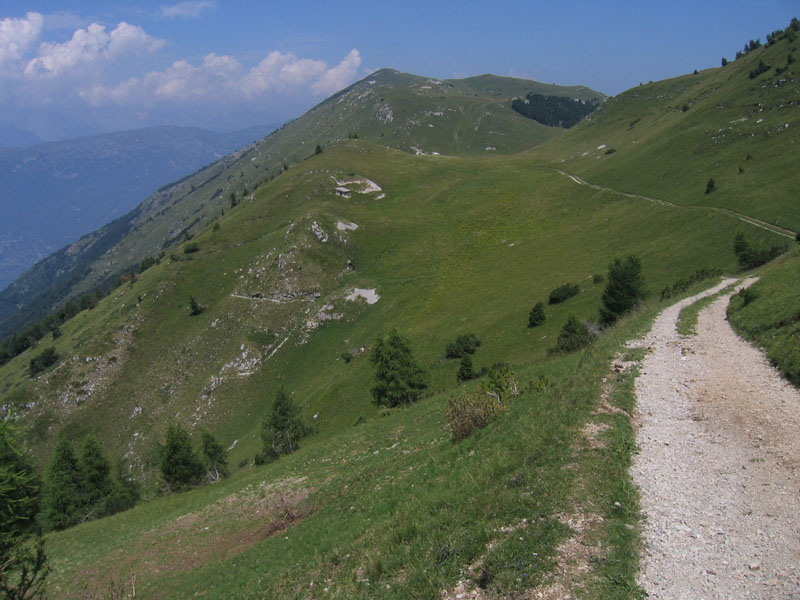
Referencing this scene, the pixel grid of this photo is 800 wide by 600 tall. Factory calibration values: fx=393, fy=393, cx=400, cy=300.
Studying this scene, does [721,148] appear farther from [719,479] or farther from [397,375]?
[719,479]

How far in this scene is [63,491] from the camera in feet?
137

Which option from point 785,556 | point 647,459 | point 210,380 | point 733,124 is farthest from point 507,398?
point 733,124

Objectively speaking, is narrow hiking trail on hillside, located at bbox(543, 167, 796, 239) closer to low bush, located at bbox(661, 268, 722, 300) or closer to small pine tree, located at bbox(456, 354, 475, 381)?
low bush, located at bbox(661, 268, 722, 300)

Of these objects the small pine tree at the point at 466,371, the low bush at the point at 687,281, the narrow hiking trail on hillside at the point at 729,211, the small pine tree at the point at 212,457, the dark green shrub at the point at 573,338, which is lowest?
the small pine tree at the point at 212,457

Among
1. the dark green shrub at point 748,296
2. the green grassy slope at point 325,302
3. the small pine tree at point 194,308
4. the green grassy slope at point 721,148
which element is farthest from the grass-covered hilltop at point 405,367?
the small pine tree at point 194,308

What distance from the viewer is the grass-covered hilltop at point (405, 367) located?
1141 centimetres

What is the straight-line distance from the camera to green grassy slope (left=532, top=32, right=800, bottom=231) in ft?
196

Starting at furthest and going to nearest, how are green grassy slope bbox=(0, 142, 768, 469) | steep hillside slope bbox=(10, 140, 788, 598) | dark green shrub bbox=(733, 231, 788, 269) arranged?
green grassy slope bbox=(0, 142, 768, 469)
dark green shrub bbox=(733, 231, 788, 269)
steep hillside slope bbox=(10, 140, 788, 598)

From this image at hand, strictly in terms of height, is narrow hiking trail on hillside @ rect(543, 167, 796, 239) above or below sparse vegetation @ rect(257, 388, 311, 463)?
above

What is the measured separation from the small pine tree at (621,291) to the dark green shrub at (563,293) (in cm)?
1088

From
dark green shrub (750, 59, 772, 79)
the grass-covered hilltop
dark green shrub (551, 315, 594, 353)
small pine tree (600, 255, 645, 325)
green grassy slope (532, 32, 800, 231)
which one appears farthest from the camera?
dark green shrub (750, 59, 772, 79)

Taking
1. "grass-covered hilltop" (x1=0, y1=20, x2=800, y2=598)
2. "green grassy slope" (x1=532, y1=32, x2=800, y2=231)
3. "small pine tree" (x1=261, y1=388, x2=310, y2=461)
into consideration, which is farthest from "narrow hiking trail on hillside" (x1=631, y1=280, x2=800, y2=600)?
"green grassy slope" (x1=532, y1=32, x2=800, y2=231)

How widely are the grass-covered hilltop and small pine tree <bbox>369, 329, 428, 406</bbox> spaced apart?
0.80 ft

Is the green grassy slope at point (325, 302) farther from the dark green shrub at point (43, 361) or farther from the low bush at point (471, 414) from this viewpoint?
the low bush at point (471, 414)
